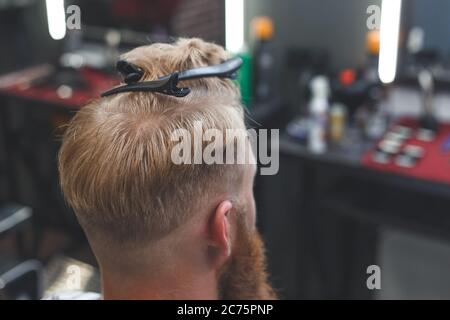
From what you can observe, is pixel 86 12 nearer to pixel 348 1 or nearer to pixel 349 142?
pixel 348 1

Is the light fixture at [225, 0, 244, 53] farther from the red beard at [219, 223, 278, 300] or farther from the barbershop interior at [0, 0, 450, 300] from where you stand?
the red beard at [219, 223, 278, 300]

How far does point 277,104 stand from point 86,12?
1.10 meters

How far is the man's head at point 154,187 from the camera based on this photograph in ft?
2.72

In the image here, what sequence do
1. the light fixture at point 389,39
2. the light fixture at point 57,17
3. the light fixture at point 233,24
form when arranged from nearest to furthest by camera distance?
the light fixture at point 389,39, the light fixture at point 233,24, the light fixture at point 57,17

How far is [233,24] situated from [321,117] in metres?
0.69

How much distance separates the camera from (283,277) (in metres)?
2.73

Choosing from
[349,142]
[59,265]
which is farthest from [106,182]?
[349,142]

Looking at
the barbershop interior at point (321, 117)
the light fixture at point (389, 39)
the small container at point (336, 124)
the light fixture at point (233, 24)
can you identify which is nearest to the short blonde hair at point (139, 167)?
the barbershop interior at point (321, 117)

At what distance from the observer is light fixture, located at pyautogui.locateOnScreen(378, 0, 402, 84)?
2.31 m

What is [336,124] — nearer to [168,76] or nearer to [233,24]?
[233,24]

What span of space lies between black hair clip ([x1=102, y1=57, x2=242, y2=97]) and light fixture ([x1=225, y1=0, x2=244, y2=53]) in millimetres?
1704

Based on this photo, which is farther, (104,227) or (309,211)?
(309,211)

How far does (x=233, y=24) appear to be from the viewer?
2.69 metres

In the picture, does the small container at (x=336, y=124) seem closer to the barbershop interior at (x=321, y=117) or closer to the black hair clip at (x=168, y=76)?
the barbershop interior at (x=321, y=117)
